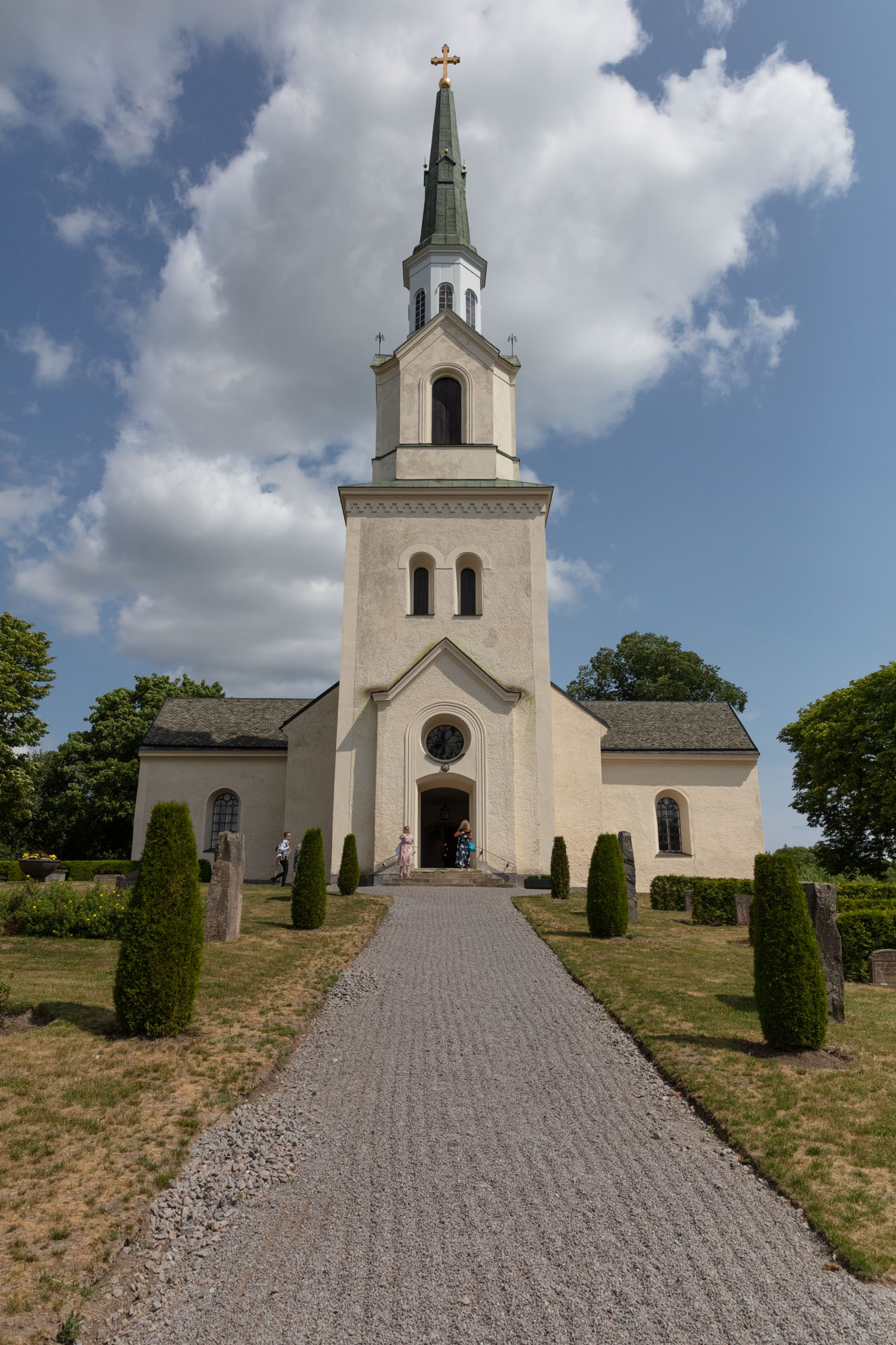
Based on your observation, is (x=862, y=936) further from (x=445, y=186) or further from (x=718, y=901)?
(x=445, y=186)

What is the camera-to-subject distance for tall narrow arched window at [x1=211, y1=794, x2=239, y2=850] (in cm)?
2991

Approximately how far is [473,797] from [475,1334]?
20891mm

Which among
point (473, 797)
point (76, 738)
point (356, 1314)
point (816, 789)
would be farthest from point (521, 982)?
point (76, 738)

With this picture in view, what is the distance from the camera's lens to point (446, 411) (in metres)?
29.5

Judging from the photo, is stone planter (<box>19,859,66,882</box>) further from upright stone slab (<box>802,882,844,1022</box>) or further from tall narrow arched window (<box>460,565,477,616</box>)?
upright stone slab (<box>802,882,844,1022</box>)

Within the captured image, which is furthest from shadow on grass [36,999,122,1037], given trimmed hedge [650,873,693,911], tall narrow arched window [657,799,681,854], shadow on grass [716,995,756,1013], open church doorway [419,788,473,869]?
tall narrow arched window [657,799,681,854]

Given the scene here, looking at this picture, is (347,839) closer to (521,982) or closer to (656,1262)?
(521,982)

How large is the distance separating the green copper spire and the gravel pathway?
30.7 metres

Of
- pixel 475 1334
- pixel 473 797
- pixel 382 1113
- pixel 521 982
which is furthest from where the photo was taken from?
pixel 473 797

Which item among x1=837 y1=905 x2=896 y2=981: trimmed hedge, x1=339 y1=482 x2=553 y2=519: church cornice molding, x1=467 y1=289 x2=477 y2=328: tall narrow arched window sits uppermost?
x1=467 y1=289 x2=477 y2=328: tall narrow arched window

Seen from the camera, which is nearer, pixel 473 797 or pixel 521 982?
pixel 521 982

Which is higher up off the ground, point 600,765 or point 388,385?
point 388,385

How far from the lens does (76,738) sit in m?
41.7

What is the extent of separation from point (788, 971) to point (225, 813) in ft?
81.0
